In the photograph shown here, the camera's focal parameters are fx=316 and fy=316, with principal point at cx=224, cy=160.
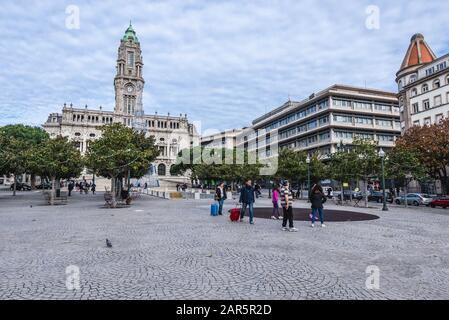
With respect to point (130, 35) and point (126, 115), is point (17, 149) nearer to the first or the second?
point (126, 115)

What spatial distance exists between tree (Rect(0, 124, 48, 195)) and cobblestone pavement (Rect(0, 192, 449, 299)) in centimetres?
2113

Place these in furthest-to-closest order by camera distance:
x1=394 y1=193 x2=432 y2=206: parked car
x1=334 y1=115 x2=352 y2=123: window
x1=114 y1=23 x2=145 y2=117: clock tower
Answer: x1=114 y1=23 x2=145 y2=117: clock tower, x1=334 y1=115 x2=352 y2=123: window, x1=394 y1=193 x2=432 y2=206: parked car

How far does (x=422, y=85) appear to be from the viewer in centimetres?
4575

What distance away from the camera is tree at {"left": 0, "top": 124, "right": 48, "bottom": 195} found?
29.5 m

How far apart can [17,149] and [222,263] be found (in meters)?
37.1

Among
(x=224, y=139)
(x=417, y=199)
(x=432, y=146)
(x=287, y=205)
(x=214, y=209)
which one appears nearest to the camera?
(x=287, y=205)

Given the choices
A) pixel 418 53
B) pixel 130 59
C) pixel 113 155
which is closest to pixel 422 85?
pixel 418 53

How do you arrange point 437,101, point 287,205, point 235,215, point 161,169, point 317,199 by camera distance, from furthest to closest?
point 161,169 → point 437,101 → point 235,215 → point 317,199 → point 287,205

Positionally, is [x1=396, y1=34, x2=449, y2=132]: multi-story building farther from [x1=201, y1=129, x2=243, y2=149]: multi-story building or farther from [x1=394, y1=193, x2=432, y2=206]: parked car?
[x1=201, y1=129, x2=243, y2=149]: multi-story building

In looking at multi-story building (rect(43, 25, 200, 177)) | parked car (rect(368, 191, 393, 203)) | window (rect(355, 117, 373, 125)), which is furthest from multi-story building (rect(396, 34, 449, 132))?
multi-story building (rect(43, 25, 200, 177))

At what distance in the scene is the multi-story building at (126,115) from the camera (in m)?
102

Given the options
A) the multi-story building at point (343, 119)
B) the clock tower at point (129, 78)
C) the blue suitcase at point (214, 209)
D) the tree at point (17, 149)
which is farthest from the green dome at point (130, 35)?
the blue suitcase at point (214, 209)
